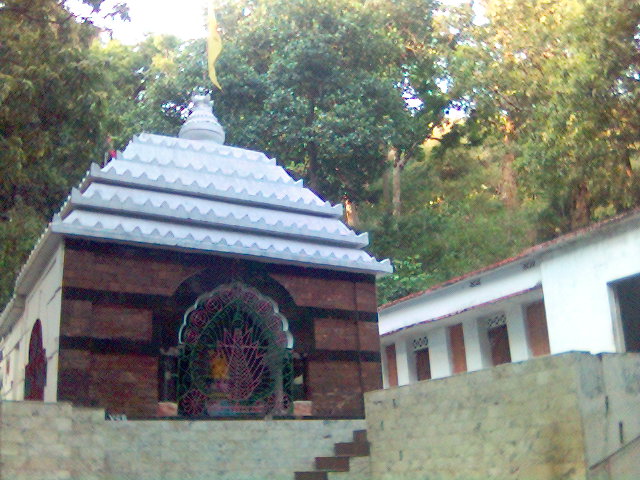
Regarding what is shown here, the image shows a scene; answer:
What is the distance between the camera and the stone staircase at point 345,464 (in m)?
9.95

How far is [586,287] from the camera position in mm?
15062

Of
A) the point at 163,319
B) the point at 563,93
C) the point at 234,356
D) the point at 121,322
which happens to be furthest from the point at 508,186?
the point at 121,322

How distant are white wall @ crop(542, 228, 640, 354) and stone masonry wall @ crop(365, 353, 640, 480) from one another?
18.9ft

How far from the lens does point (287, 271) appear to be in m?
11.9

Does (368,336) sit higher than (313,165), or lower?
lower

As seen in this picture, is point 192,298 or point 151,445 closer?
point 151,445

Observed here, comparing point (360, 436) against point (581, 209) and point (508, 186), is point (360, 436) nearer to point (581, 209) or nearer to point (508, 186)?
point (581, 209)

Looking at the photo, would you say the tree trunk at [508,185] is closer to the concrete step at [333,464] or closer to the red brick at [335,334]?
the red brick at [335,334]

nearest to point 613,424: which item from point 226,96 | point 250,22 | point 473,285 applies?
point 473,285

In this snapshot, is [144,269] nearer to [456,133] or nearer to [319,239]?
[319,239]

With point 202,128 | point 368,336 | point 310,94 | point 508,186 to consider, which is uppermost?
point 310,94

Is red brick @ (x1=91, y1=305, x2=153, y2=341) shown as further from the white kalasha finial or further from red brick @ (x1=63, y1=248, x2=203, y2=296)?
the white kalasha finial

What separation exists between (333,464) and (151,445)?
2.26 meters

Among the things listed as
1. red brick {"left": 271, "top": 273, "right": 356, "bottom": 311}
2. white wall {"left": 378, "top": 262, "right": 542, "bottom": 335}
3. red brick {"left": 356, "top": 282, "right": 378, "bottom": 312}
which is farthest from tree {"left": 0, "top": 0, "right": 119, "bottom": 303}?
white wall {"left": 378, "top": 262, "right": 542, "bottom": 335}
